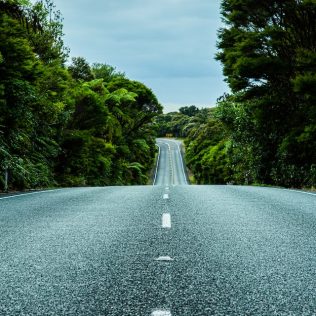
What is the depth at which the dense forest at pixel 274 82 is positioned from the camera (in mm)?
19266

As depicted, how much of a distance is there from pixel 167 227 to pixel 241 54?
16.0m

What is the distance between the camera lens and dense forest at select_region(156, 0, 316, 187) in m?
19.3

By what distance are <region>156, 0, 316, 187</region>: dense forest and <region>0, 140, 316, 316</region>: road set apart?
37.8 ft

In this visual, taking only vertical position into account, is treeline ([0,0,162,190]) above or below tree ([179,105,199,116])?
below

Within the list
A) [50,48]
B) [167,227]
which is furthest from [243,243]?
[50,48]

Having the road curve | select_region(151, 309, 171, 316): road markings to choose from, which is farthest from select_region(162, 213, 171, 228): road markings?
the road curve

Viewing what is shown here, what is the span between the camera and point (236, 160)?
92.1ft

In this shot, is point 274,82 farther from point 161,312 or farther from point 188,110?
point 188,110

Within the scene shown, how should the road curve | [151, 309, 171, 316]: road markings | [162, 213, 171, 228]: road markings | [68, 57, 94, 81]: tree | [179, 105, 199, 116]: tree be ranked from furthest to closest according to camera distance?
1. [179, 105, 199, 116]: tree
2. the road curve
3. [68, 57, 94, 81]: tree
4. [162, 213, 171, 228]: road markings
5. [151, 309, 171, 316]: road markings

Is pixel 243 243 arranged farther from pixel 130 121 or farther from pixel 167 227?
pixel 130 121

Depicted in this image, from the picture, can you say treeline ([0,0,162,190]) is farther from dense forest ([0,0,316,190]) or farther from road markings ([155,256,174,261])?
road markings ([155,256,174,261])

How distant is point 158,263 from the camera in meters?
4.55

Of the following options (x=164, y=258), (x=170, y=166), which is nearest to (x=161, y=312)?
(x=164, y=258)

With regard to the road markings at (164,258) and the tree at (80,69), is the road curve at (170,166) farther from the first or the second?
the road markings at (164,258)
